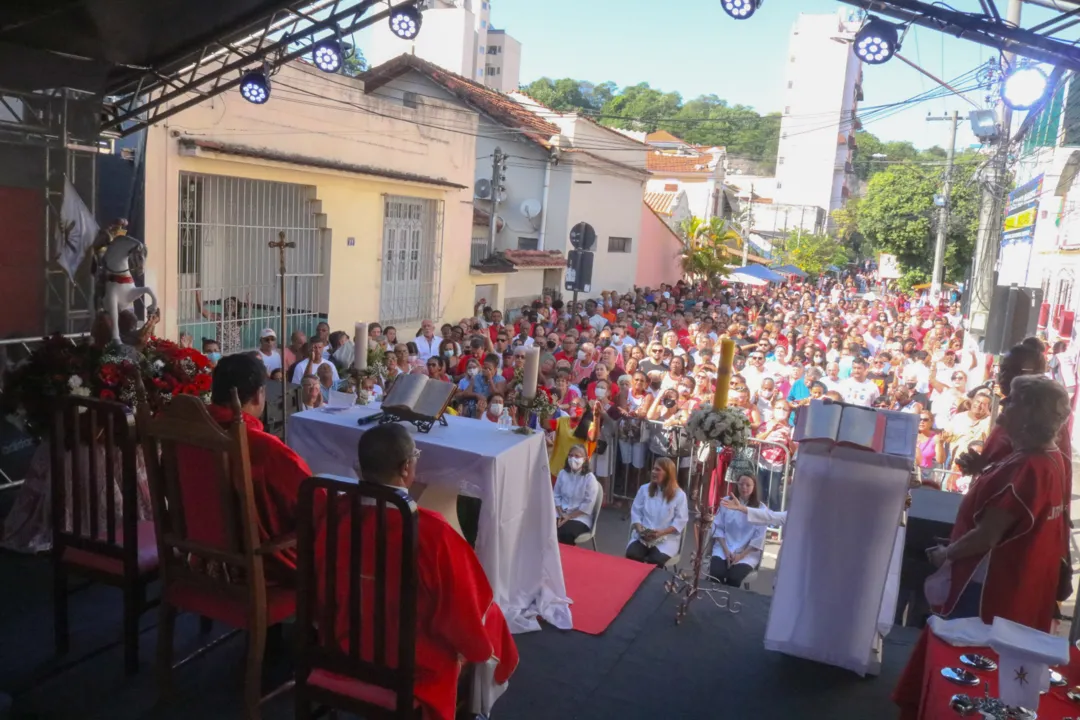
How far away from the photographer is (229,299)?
1069cm

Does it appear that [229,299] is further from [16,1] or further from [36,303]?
[16,1]

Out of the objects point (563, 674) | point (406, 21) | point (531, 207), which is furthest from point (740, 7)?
point (531, 207)

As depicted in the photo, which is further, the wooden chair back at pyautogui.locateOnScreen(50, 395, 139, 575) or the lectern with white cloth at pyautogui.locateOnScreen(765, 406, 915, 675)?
the lectern with white cloth at pyautogui.locateOnScreen(765, 406, 915, 675)

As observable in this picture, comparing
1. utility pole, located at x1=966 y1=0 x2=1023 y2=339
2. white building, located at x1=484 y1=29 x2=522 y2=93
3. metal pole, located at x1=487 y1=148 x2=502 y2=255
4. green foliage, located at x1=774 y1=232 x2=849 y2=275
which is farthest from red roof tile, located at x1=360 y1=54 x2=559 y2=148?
white building, located at x1=484 y1=29 x2=522 y2=93

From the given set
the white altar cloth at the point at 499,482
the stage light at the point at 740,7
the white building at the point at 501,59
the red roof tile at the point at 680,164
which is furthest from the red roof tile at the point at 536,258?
the white building at the point at 501,59

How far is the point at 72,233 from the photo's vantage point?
279 inches

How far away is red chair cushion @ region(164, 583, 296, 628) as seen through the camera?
3078mm

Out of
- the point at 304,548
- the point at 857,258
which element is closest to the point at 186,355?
the point at 304,548

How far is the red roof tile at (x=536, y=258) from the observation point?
17.5 meters

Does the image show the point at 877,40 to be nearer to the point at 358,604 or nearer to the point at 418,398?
the point at 418,398

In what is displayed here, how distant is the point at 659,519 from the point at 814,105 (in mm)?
56722

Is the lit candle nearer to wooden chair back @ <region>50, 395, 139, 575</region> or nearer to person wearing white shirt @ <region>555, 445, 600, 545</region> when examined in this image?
person wearing white shirt @ <region>555, 445, 600, 545</region>

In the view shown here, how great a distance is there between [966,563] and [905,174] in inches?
1255

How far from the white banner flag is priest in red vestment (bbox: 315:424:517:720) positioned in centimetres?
565
